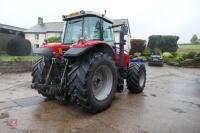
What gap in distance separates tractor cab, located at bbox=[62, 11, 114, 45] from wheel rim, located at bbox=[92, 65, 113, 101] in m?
0.89

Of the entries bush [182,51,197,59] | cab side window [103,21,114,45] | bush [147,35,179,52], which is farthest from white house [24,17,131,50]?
cab side window [103,21,114,45]

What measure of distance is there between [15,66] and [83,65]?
1029 cm

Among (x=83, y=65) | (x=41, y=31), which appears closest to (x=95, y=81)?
(x=83, y=65)

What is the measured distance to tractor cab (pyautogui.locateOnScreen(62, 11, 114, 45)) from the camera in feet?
18.9

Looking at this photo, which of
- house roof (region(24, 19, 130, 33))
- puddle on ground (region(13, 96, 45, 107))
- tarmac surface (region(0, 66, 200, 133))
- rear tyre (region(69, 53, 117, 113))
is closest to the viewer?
tarmac surface (region(0, 66, 200, 133))

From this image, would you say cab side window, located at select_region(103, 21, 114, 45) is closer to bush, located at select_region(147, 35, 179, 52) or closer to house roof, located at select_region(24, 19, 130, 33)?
bush, located at select_region(147, 35, 179, 52)

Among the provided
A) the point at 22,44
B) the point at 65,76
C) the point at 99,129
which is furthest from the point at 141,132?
the point at 22,44

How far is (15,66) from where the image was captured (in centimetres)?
1400

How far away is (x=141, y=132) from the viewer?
161 inches

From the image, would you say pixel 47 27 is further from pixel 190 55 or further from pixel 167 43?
pixel 190 55

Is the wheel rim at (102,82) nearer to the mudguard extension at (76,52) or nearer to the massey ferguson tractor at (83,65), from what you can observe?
the massey ferguson tractor at (83,65)

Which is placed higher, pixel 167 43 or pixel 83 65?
pixel 167 43

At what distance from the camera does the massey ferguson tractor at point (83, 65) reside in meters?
4.82

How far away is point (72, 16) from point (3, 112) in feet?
9.53
